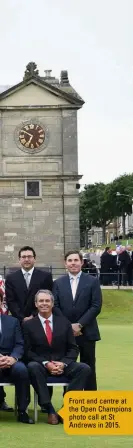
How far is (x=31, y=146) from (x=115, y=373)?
31.8 meters

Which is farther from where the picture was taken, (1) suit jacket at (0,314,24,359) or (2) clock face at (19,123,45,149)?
(2) clock face at (19,123,45,149)


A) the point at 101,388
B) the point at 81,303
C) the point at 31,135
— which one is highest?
the point at 31,135

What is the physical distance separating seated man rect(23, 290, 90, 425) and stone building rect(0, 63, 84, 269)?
34.9 m

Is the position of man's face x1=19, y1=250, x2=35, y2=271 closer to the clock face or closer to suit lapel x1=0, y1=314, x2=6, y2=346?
suit lapel x1=0, y1=314, x2=6, y2=346

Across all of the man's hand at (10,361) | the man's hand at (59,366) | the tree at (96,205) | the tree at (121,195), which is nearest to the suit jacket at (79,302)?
the man's hand at (59,366)

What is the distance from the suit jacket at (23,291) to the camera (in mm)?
12812

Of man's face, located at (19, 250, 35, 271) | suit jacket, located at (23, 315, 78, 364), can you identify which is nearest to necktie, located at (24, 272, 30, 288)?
man's face, located at (19, 250, 35, 271)

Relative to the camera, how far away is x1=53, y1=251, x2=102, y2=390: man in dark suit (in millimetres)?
12531

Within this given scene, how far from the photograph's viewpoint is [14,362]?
1163 cm

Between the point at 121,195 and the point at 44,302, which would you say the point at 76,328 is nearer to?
the point at 44,302

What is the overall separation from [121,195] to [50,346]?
134 meters

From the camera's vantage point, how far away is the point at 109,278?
38.3m

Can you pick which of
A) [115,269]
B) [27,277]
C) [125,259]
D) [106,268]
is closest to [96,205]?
[115,269]

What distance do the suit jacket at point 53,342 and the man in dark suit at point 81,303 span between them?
0.59m
